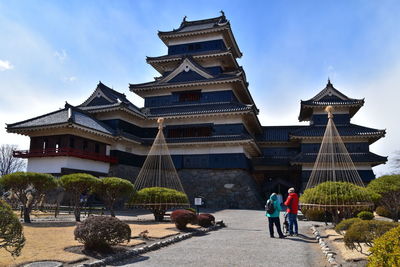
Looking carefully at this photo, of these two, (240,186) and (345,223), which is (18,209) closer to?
(240,186)

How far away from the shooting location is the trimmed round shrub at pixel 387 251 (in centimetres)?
496

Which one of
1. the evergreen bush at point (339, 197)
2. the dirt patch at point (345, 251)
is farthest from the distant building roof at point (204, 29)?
the dirt patch at point (345, 251)

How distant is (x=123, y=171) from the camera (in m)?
31.1

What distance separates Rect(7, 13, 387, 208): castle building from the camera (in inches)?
1078

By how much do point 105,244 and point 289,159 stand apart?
93.4ft

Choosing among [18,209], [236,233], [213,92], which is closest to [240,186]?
[213,92]

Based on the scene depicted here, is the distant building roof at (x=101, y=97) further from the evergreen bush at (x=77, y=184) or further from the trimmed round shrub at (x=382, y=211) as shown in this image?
the trimmed round shrub at (x=382, y=211)

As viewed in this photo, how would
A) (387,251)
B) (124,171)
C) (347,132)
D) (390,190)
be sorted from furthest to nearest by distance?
(347,132), (124,171), (390,190), (387,251)

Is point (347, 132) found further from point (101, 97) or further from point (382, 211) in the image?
point (101, 97)

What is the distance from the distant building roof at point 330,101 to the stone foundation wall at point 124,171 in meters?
19.1

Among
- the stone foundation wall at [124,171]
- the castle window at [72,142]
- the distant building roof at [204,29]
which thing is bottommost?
the stone foundation wall at [124,171]

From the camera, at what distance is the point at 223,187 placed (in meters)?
31.3

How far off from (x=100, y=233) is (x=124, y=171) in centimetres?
2197

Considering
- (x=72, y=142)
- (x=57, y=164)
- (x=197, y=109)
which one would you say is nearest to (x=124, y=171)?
(x=72, y=142)
